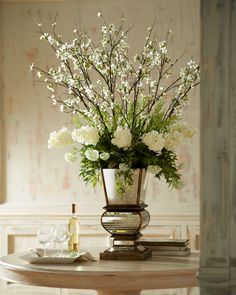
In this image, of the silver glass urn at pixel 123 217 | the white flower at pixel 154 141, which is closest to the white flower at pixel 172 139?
the white flower at pixel 154 141

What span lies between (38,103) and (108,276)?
282 centimetres

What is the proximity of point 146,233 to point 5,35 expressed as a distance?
6.21ft

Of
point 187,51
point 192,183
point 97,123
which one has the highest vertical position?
point 187,51

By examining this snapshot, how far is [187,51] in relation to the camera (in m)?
5.87

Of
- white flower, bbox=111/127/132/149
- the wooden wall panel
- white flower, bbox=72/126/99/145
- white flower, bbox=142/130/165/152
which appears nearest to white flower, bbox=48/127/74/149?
white flower, bbox=72/126/99/145

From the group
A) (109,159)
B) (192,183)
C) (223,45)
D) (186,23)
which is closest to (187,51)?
(186,23)

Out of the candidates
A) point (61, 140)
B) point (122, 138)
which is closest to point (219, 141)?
point (122, 138)

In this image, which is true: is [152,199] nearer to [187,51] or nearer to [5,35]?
[187,51]

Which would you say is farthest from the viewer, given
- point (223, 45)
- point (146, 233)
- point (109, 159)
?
point (146, 233)

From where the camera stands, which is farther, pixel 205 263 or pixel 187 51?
pixel 187 51

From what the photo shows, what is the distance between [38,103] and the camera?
597 centimetres

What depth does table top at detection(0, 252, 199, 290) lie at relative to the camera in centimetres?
337

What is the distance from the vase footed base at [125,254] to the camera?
378 centimetres

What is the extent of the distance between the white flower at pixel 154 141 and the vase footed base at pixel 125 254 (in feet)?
1.68
